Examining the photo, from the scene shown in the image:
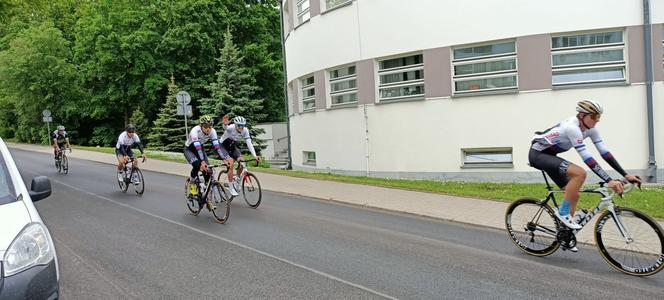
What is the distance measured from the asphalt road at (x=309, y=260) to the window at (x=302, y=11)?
36.3 feet

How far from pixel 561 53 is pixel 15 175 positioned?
12744 mm

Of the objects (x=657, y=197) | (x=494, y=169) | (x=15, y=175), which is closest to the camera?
(x=15, y=175)

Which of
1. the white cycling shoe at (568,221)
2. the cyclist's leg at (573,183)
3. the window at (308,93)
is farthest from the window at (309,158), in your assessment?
the cyclist's leg at (573,183)

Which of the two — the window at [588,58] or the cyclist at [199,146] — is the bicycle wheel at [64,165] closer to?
the cyclist at [199,146]

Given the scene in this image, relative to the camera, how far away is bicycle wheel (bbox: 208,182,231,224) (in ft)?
30.0

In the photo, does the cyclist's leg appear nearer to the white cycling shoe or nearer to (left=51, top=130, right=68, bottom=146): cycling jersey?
the white cycling shoe

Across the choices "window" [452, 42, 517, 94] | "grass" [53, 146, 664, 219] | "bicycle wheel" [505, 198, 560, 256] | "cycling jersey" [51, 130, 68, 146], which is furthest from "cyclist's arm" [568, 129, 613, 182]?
"cycling jersey" [51, 130, 68, 146]

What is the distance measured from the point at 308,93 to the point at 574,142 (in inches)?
585

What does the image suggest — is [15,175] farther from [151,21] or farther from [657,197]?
[151,21]

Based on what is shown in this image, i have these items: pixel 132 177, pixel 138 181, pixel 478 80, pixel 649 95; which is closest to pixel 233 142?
pixel 138 181

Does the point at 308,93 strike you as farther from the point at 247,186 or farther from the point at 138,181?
the point at 247,186

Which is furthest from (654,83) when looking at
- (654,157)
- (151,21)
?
(151,21)

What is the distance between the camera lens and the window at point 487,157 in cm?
1400

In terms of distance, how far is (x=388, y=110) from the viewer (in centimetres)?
1572
